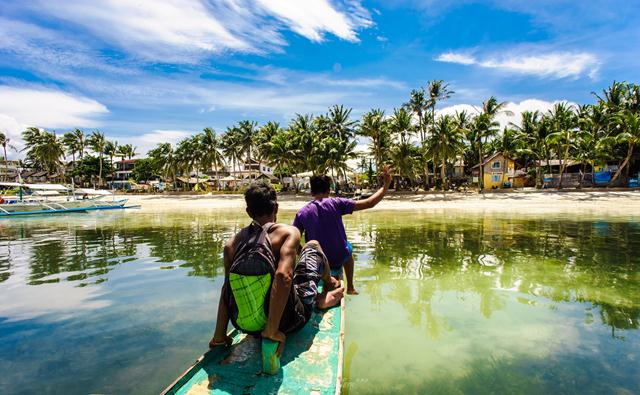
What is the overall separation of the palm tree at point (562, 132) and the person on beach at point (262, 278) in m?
44.7

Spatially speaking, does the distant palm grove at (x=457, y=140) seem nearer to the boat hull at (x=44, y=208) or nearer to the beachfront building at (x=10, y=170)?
the boat hull at (x=44, y=208)

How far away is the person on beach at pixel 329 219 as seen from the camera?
5.29 meters

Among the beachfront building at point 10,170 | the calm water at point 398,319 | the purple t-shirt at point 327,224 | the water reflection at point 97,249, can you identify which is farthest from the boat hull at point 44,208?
the beachfront building at point 10,170

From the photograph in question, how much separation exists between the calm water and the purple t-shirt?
1346mm

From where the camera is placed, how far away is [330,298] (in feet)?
14.6

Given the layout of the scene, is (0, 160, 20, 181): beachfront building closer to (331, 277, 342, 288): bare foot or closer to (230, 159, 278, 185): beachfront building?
(230, 159, 278, 185): beachfront building

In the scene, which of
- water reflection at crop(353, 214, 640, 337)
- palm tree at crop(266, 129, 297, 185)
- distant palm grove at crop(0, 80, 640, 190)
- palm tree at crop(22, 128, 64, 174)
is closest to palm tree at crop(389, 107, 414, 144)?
distant palm grove at crop(0, 80, 640, 190)

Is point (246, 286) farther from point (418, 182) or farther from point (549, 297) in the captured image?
point (418, 182)

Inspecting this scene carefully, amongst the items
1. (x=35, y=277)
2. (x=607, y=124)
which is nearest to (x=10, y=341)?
(x=35, y=277)

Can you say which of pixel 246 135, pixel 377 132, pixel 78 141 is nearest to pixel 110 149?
pixel 78 141

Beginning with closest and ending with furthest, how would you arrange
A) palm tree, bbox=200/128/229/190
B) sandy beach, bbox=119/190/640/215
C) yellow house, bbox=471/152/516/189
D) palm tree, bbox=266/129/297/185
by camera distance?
sandy beach, bbox=119/190/640/215
palm tree, bbox=266/129/297/185
yellow house, bbox=471/152/516/189
palm tree, bbox=200/128/229/190

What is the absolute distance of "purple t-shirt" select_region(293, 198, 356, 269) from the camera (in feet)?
17.3

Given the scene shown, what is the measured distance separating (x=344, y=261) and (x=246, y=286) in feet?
8.73

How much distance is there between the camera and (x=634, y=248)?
37.8 feet
